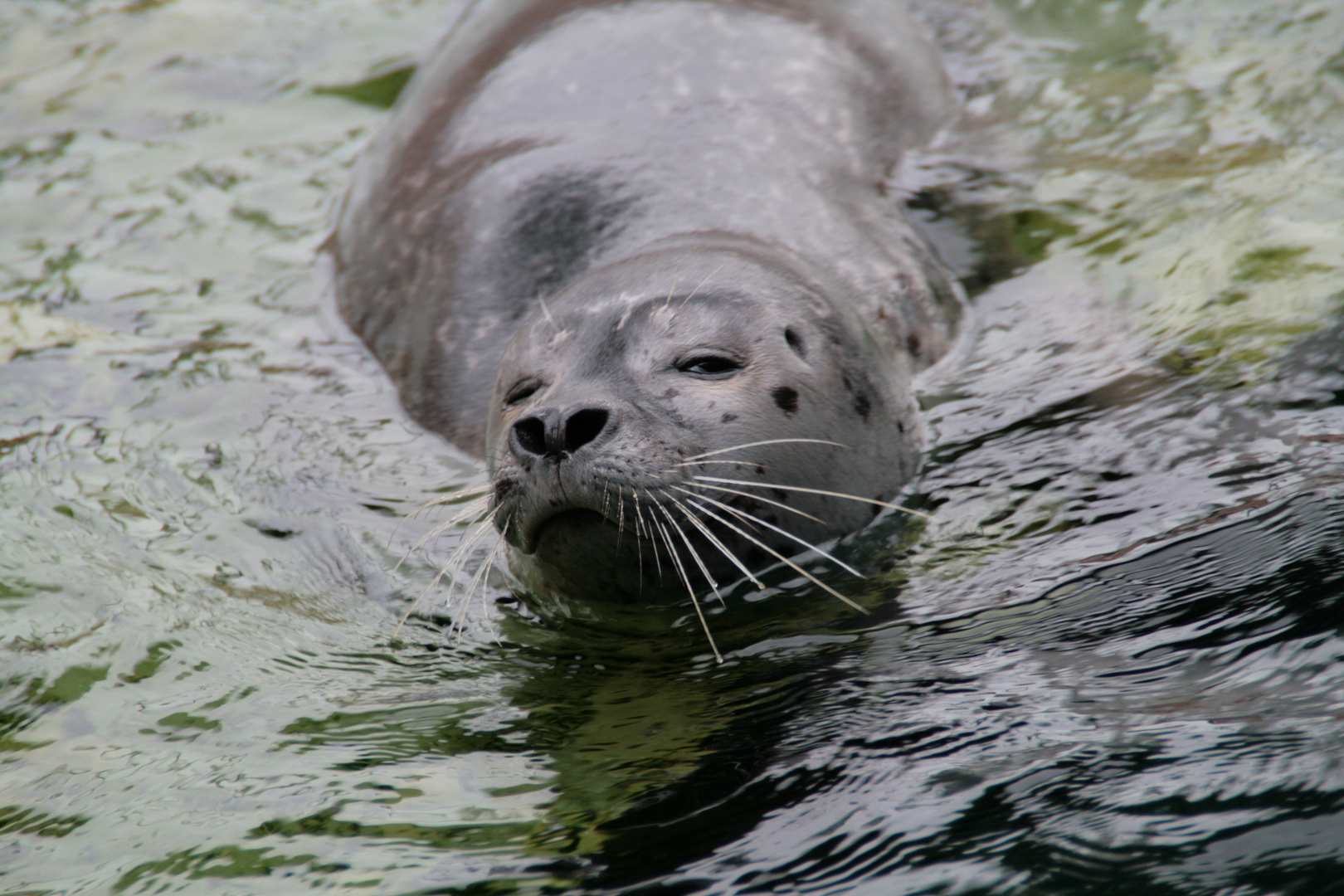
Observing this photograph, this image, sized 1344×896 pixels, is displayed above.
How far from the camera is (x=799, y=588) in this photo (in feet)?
10.9

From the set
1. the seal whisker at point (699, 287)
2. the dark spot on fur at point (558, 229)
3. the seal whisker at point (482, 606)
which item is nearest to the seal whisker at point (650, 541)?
the seal whisker at point (482, 606)

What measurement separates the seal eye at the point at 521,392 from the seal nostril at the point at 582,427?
424 mm

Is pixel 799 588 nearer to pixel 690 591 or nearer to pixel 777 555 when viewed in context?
pixel 777 555

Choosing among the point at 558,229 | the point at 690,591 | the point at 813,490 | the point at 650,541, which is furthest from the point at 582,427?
the point at 558,229

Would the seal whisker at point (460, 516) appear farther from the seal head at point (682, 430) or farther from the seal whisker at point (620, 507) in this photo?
the seal whisker at point (620, 507)

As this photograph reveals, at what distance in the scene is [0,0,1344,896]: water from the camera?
7.50 feet

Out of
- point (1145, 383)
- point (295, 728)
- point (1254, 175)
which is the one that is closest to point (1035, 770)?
point (295, 728)

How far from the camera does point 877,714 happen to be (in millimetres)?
2617

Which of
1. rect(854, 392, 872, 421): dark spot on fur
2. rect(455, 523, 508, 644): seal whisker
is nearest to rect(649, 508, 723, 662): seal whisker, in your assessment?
rect(455, 523, 508, 644): seal whisker

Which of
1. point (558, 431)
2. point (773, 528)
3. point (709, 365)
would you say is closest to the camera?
point (558, 431)

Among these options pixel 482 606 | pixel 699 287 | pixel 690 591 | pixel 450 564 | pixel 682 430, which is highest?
pixel 699 287

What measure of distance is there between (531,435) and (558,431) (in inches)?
3.7

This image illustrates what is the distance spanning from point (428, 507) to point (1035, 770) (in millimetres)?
2116

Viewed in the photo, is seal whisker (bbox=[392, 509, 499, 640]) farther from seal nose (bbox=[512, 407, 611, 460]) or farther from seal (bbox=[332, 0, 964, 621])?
seal nose (bbox=[512, 407, 611, 460])
